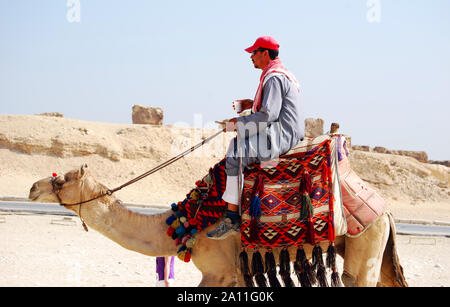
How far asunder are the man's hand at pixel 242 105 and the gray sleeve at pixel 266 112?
39 centimetres

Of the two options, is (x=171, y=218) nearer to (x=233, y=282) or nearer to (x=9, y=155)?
(x=233, y=282)

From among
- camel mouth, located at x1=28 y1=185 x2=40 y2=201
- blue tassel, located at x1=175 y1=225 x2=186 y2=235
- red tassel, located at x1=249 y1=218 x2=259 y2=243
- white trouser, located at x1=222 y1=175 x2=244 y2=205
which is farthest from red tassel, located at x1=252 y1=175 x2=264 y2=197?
camel mouth, located at x1=28 y1=185 x2=40 y2=201

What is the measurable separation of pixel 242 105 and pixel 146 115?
33721 millimetres

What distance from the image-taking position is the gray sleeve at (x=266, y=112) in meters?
4.65

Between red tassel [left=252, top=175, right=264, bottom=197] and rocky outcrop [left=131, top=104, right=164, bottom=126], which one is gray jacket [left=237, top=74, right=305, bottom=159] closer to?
red tassel [left=252, top=175, right=264, bottom=197]

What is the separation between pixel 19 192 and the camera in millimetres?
24469

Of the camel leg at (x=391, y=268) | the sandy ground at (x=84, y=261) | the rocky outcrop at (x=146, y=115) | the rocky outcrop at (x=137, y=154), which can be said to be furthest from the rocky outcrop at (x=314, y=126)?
the camel leg at (x=391, y=268)

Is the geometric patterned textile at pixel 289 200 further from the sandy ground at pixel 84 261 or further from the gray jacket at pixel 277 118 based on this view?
the sandy ground at pixel 84 261

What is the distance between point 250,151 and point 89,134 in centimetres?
2678

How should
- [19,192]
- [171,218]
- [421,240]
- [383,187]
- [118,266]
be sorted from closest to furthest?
[171,218], [118,266], [421,240], [19,192], [383,187]

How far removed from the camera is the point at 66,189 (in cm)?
521

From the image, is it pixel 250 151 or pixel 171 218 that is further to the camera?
pixel 171 218

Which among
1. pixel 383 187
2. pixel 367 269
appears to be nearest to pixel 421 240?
pixel 367 269

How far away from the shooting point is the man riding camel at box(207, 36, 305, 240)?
4695mm
